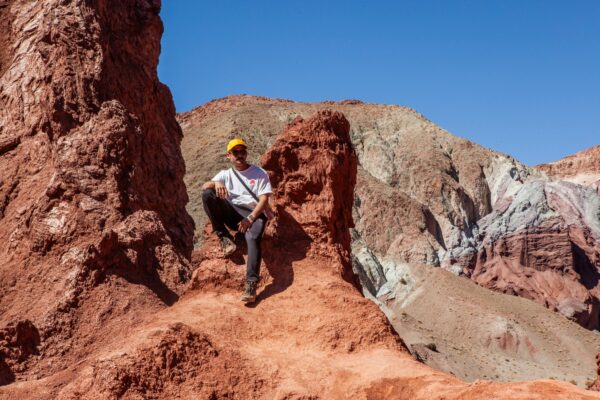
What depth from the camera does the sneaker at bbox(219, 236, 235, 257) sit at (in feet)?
24.6

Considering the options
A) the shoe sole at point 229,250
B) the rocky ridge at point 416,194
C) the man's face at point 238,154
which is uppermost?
the rocky ridge at point 416,194

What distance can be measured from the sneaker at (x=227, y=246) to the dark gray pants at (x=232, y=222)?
6 centimetres

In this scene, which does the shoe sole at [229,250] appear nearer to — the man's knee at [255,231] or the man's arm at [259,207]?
the man's knee at [255,231]

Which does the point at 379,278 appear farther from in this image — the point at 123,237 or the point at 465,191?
the point at 123,237

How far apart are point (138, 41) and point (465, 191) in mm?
55985

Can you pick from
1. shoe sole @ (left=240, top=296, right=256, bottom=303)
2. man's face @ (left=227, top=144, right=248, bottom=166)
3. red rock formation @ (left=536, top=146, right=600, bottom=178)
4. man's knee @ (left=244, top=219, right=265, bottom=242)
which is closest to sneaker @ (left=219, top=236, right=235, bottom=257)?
man's knee @ (left=244, top=219, right=265, bottom=242)

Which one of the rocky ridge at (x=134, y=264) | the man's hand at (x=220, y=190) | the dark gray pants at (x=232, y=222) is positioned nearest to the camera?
the rocky ridge at (x=134, y=264)

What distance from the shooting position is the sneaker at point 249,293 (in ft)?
23.0

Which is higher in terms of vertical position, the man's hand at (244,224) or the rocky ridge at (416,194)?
the rocky ridge at (416,194)

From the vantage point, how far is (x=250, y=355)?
624cm

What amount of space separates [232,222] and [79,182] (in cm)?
270

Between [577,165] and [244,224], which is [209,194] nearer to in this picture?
[244,224]

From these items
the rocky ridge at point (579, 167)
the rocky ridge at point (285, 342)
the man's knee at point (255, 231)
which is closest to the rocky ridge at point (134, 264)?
the rocky ridge at point (285, 342)

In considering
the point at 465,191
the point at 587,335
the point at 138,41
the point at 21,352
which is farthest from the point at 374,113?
the point at 21,352
